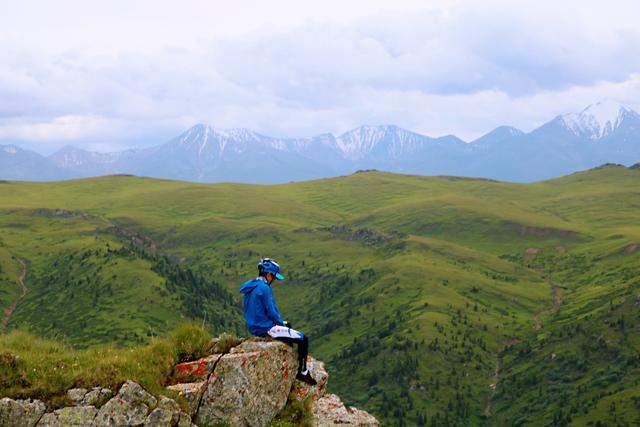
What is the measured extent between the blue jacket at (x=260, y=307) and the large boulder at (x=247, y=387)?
836 millimetres

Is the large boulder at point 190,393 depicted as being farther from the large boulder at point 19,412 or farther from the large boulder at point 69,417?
the large boulder at point 19,412

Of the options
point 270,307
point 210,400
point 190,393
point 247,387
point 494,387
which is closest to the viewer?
point 190,393

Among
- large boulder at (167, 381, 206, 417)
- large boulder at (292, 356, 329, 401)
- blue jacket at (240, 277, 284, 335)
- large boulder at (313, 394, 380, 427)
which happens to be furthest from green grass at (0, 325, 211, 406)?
large boulder at (313, 394, 380, 427)

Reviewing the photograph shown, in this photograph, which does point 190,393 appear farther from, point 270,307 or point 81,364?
point 270,307

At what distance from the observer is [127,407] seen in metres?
17.0

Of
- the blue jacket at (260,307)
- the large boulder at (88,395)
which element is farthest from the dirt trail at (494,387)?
the large boulder at (88,395)

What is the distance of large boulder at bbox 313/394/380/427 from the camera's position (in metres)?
23.0

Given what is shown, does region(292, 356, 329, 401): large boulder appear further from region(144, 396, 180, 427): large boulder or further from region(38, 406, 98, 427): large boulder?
region(38, 406, 98, 427): large boulder

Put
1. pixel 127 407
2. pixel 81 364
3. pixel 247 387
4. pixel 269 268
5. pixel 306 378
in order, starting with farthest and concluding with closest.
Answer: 1. pixel 306 378
2. pixel 269 268
3. pixel 247 387
4. pixel 81 364
5. pixel 127 407

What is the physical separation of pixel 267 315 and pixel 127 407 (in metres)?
6.30

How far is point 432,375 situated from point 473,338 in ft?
77.8

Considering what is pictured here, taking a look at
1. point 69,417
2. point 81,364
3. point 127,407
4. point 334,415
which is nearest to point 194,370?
point 127,407

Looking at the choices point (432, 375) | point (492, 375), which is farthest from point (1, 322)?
point (492, 375)

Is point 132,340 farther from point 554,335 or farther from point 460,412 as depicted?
point 554,335
